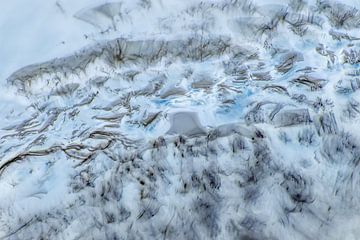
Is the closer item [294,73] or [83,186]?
[83,186]

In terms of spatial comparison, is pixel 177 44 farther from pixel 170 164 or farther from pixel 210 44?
pixel 170 164

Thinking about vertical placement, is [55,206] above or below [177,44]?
below

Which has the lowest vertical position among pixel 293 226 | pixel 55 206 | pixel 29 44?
pixel 293 226

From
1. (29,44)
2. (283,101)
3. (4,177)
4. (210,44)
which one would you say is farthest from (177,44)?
(4,177)

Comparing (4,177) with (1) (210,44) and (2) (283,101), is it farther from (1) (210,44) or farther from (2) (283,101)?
(2) (283,101)

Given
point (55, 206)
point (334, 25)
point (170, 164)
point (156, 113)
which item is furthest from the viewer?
point (334, 25)

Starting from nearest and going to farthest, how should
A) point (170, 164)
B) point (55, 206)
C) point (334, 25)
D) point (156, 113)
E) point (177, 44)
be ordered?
1. point (55, 206)
2. point (170, 164)
3. point (156, 113)
4. point (177, 44)
5. point (334, 25)

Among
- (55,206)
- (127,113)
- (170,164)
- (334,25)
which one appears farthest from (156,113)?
(334,25)
